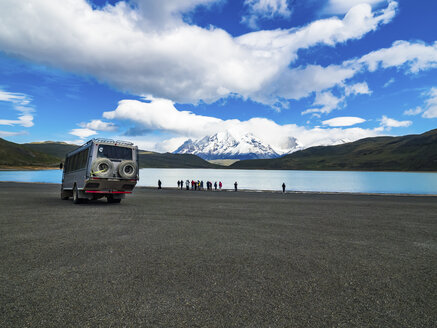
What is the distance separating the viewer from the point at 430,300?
524 centimetres

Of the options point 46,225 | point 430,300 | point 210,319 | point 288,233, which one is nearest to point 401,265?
point 430,300

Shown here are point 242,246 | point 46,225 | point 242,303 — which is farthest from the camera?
point 46,225

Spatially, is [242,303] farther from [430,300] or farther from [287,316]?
[430,300]

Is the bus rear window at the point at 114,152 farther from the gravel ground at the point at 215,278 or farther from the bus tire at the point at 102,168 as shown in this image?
the gravel ground at the point at 215,278

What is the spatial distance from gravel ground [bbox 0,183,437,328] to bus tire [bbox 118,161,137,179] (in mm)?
9197

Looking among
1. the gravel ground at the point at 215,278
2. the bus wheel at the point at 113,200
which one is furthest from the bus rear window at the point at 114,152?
the gravel ground at the point at 215,278

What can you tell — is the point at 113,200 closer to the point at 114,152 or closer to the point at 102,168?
the point at 102,168

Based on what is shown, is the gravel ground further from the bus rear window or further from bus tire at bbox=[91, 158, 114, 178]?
the bus rear window

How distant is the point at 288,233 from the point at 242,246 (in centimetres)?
311

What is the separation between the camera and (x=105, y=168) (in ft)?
65.7

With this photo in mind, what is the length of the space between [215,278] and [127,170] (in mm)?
16245

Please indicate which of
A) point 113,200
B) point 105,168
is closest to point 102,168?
point 105,168

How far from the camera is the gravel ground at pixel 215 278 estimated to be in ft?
15.0

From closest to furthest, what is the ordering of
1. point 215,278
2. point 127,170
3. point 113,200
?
point 215,278, point 127,170, point 113,200
